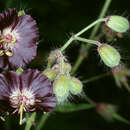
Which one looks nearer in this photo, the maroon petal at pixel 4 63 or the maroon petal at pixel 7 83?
the maroon petal at pixel 7 83

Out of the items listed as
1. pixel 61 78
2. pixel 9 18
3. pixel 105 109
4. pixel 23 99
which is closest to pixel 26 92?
pixel 23 99

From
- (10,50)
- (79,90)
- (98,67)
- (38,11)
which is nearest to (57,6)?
(38,11)

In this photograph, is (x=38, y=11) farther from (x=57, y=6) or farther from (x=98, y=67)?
(x=98, y=67)

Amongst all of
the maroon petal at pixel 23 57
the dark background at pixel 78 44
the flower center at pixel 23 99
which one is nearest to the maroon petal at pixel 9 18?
the maroon petal at pixel 23 57

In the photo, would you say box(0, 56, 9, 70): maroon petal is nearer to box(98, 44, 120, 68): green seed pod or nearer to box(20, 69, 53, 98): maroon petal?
box(20, 69, 53, 98): maroon petal

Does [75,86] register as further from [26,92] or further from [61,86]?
[26,92]

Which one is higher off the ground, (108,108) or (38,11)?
(38,11)

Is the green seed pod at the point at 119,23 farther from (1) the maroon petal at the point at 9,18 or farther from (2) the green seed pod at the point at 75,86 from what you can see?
(1) the maroon petal at the point at 9,18

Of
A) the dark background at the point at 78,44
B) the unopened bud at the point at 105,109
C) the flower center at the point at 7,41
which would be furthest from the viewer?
the dark background at the point at 78,44
